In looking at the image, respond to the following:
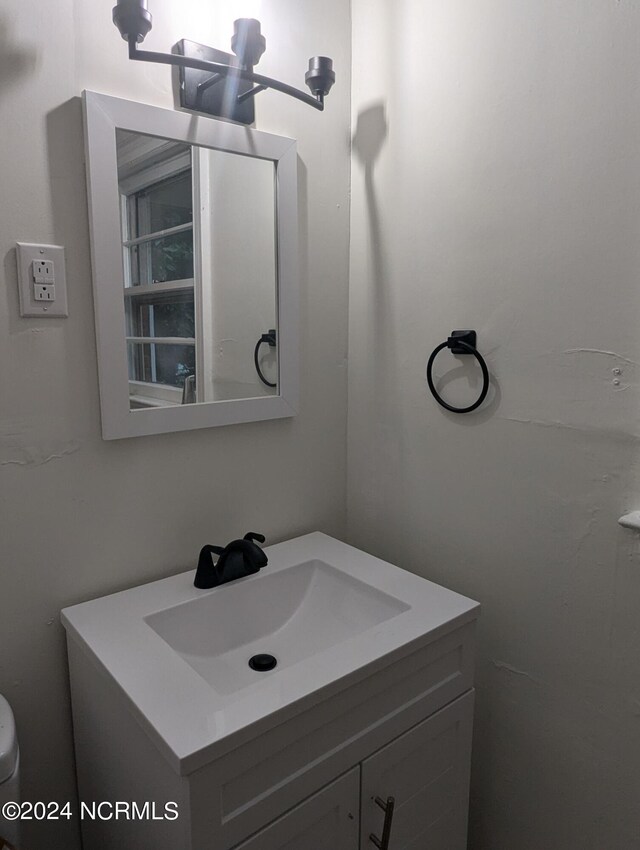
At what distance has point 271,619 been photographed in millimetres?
1273

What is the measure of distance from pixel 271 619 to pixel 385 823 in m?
0.44

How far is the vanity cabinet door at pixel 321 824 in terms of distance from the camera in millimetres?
879

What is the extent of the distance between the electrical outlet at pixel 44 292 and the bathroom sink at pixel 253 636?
597 mm

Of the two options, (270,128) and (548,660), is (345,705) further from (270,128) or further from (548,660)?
(270,128)

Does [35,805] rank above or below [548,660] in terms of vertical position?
below

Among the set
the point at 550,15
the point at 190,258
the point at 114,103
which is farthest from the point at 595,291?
the point at 114,103

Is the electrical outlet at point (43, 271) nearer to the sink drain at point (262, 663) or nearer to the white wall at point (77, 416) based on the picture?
the white wall at point (77, 416)

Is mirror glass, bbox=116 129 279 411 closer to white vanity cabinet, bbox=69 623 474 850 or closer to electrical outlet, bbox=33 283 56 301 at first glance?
electrical outlet, bbox=33 283 56 301

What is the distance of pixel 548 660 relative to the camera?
1.18m

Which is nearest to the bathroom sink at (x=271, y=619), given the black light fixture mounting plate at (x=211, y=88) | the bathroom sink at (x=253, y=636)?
the bathroom sink at (x=253, y=636)

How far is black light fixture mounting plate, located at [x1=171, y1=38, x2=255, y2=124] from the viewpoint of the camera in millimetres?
1147

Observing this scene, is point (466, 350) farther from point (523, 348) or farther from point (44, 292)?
point (44, 292)

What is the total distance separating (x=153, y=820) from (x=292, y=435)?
85 centimetres

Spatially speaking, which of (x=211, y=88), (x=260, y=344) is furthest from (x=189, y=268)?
(x=211, y=88)
